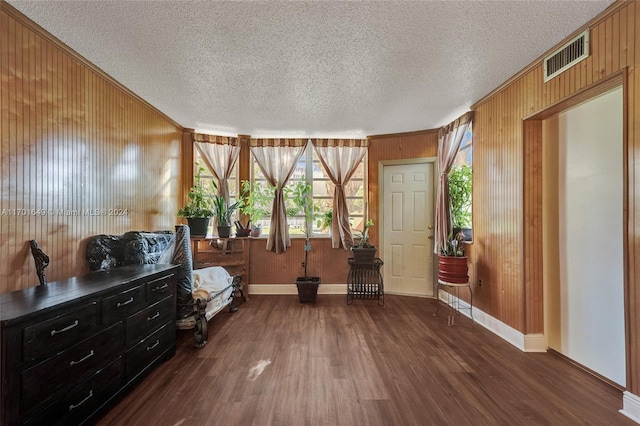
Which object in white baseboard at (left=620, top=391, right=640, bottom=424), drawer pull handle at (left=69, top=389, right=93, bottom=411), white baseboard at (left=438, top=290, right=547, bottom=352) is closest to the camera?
drawer pull handle at (left=69, top=389, right=93, bottom=411)

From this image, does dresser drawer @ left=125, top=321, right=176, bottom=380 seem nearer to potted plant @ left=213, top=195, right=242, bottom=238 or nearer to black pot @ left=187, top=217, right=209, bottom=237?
black pot @ left=187, top=217, right=209, bottom=237

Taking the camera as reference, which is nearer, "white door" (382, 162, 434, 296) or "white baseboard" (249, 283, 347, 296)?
"white door" (382, 162, 434, 296)

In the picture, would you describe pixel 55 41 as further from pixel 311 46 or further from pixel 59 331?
pixel 59 331

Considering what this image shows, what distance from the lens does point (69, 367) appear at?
53.1 inches

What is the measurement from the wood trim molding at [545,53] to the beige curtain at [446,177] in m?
0.34

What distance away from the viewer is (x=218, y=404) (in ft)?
5.44

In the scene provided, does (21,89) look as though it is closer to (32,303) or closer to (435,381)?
(32,303)

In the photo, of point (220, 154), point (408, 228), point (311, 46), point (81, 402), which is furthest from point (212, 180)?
point (408, 228)

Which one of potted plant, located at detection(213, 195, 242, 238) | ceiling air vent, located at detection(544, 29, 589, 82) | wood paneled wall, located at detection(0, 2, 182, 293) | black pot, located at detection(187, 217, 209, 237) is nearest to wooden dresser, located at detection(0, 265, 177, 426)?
wood paneled wall, located at detection(0, 2, 182, 293)

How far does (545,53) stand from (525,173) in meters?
1.00

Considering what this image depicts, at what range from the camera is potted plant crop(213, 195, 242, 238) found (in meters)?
3.81

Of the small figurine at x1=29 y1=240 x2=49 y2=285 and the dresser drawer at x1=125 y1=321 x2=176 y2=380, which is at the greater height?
the small figurine at x1=29 y1=240 x2=49 y2=285

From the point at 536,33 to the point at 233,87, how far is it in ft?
8.46

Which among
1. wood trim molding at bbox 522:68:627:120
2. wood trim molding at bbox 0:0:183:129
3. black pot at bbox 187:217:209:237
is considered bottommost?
black pot at bbox 187:217:209:237
